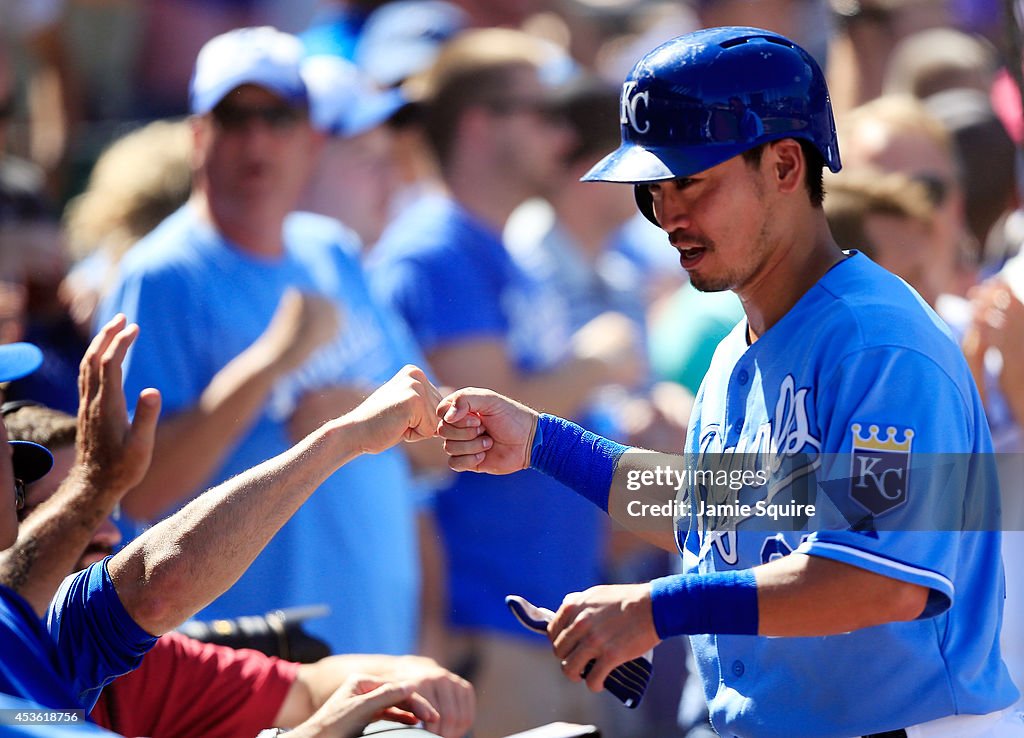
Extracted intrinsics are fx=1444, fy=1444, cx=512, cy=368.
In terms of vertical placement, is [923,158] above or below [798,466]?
below

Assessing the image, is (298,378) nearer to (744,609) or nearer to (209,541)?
(209,541)

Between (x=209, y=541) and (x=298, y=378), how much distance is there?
1726 millimetres

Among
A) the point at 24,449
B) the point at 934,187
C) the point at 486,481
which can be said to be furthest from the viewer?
the point at 934,187

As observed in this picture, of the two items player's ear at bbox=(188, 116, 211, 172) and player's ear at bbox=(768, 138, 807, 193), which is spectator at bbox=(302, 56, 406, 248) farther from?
player's ear at bbox=(768, 138, 807, 193)

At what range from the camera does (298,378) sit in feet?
14.0

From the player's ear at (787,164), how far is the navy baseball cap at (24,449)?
4.84 ft

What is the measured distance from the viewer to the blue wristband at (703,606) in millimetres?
2117

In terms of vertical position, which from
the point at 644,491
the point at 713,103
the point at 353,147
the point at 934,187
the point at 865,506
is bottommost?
the point at 934,187

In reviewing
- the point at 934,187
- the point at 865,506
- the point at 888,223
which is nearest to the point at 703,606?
the point at 865,506

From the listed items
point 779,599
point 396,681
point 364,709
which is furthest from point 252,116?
point 779,599

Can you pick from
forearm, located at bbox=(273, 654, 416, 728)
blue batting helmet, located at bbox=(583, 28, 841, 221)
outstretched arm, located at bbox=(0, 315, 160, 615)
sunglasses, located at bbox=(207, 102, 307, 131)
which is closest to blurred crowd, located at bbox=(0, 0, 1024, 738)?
sunglasses, located at bbox=(207, 102, 307, 131)

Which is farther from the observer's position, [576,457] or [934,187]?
[934,187]

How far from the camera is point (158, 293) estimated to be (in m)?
4.11

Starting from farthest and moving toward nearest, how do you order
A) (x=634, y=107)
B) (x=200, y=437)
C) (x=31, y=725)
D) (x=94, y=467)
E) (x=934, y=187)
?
(x=934, y=187) → (x=200, y=437) → (x=94, y=467) → (x=634, y=107) → (x=31, y=725)
